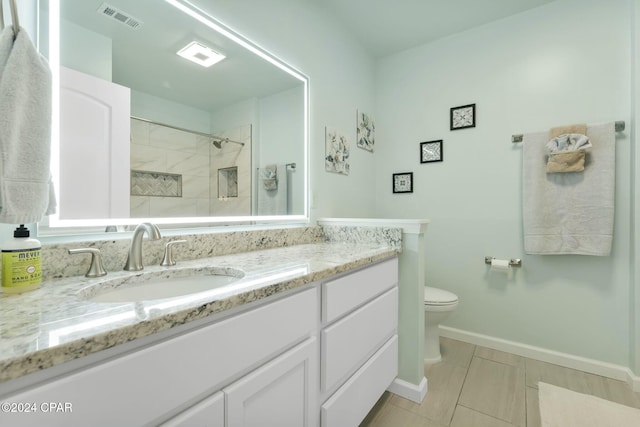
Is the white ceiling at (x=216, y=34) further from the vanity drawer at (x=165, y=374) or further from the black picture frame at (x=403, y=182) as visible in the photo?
the black picture frame at (x=403, y=182)

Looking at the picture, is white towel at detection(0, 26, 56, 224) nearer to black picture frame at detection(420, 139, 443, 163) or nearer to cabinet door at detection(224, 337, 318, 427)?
cabinet door at detection(224, 337, 318, 427)

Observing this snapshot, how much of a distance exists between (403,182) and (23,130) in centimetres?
243

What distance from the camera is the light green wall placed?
71.2 inches

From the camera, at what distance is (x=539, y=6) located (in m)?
2.03

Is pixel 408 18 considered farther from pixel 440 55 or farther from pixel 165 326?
pixel 165 326

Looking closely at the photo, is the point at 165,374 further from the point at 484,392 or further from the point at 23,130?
the point at 484,392

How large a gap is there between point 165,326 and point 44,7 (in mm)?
1064

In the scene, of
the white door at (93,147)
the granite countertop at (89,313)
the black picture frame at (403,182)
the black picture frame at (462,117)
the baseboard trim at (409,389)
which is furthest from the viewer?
the black picture frame at (403,182)

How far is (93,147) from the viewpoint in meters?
0.97

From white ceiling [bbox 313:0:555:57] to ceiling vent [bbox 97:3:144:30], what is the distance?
1.36m

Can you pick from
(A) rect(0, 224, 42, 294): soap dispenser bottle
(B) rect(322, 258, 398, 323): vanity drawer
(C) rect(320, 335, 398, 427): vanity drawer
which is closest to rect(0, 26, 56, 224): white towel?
(A) rect(0, 224, 42, 294): soap dispenser bottle

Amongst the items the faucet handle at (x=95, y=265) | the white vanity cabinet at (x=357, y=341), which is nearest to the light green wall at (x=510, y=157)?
the white vanity cabinet at (x=357, y=341)

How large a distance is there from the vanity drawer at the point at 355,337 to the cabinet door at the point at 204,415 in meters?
0.42

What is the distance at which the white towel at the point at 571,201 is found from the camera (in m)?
1.76
